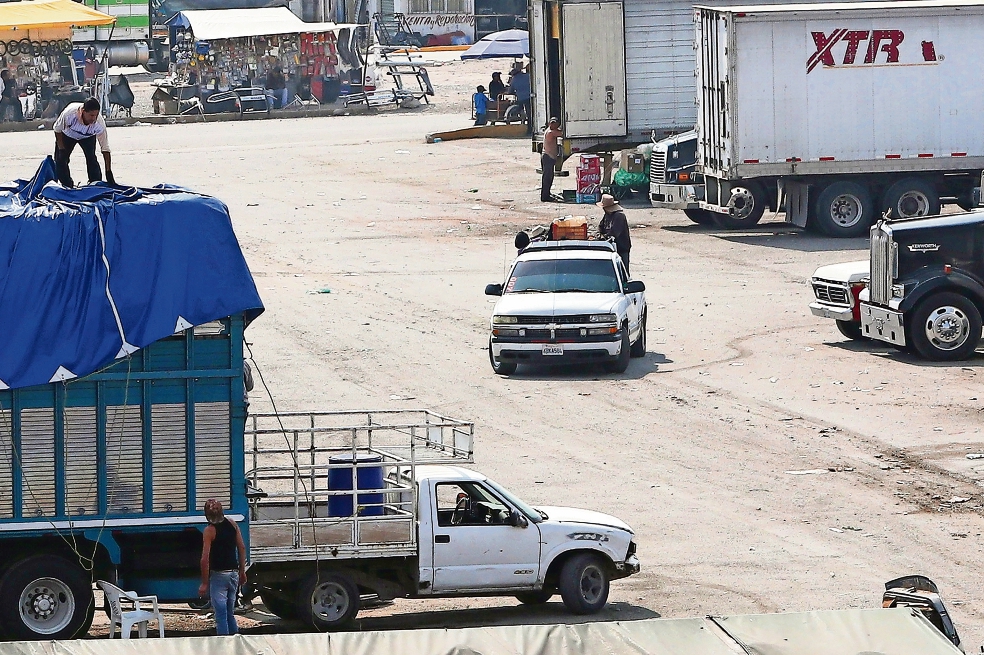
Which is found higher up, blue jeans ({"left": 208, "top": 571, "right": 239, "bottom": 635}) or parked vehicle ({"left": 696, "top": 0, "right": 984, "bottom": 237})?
parked vehicle ({"left": 696, "top": 0, "right": 984, "bottom": 237})

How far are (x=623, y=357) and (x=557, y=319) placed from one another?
3.16 ft

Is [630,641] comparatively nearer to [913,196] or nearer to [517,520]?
[517,520]

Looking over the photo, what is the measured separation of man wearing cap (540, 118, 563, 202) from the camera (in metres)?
34.2

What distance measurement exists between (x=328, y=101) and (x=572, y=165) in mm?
17291

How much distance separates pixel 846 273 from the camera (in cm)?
2098

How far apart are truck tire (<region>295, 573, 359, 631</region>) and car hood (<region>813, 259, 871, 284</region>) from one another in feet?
36.4

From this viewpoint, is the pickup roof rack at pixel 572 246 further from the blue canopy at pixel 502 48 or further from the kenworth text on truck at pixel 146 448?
the blue canopy at pixel 502 48

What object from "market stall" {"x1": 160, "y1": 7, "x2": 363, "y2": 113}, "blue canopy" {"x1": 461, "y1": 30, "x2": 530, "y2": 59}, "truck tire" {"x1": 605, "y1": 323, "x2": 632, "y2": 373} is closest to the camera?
"truck tire" {"x1": 605, "y1": 323, "x2": 632, "y2": 373}

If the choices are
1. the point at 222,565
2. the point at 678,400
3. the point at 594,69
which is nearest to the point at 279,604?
the point at 222,565

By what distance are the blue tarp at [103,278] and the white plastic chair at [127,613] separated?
1.49m

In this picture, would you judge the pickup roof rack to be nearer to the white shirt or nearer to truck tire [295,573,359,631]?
the white shirt

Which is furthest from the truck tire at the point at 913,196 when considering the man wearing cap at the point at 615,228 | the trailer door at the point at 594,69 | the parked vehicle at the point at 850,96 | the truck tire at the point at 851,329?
the man wearing cap at the point at 615,228

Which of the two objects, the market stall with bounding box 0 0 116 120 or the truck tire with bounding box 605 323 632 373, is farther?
the market stall with bounding box 0 0 116 120

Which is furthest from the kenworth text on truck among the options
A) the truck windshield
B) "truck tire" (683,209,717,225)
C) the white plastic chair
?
"truck tire" (683,209,717,225)
